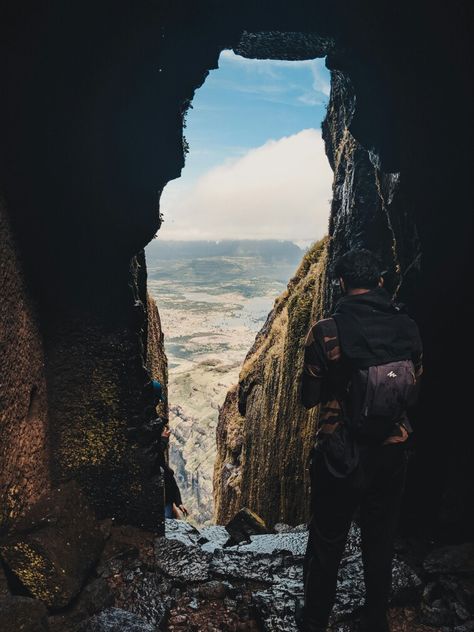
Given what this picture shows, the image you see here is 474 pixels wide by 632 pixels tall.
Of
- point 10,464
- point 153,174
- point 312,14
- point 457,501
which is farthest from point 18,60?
point 457,501

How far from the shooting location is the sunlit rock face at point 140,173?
387 centimetres

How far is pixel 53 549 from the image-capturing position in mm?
3650

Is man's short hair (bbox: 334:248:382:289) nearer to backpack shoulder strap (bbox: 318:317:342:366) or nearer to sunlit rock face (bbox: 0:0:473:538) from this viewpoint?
backpack shoulder strap (bbox: 318:317:342:366)

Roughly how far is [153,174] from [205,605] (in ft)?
14.7

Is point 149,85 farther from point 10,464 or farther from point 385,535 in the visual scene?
point 385,535

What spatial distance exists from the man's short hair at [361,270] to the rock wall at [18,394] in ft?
9.43

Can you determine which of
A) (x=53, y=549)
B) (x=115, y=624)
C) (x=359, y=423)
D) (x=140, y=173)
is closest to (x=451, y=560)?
(x=359, y=423)

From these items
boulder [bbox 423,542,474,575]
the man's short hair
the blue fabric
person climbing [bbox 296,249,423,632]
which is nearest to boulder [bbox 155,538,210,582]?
person climbing [bbox 296,249,423,632]

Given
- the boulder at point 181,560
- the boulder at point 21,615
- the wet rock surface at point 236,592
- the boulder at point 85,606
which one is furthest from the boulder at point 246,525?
the boulder at point 21,615

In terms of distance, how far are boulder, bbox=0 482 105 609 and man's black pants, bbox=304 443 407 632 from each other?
2115 mm

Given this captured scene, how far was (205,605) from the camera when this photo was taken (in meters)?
3.93

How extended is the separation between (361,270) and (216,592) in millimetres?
3419

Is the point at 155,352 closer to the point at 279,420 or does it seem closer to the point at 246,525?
the point at 279,420

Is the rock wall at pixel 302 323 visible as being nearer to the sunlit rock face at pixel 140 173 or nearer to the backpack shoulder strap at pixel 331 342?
the sunlit rock face at pixel 140 173
